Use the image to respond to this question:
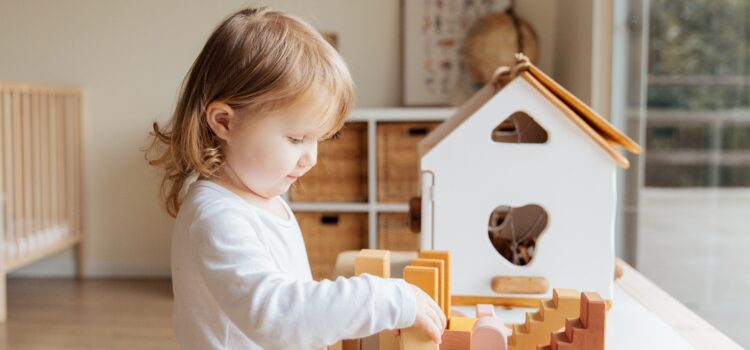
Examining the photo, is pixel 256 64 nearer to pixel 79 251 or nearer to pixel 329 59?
pixel 329 59

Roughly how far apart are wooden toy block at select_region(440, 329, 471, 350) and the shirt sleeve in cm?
5

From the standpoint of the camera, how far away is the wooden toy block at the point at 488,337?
675mm

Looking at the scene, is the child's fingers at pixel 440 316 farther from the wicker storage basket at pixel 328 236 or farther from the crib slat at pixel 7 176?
the crib slat at pixel 7 176

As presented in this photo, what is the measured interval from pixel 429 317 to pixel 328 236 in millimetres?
2010

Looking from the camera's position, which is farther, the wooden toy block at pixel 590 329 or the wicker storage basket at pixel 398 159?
the wicker storage basket at pixel 398 159

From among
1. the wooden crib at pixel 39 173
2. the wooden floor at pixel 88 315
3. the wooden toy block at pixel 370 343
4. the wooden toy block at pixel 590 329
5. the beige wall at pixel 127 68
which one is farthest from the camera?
the beige wall at pixel 127 68

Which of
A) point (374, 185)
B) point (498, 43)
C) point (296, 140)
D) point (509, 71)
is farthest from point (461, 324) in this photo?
point (498, 43)

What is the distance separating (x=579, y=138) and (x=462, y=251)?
0.22 metres

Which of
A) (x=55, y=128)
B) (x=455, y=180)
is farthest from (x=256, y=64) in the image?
(x=55, y=128)

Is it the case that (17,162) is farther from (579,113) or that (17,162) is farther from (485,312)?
(485,312)

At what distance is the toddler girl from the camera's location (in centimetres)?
67

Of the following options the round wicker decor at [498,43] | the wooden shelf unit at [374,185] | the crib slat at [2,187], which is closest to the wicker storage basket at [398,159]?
the wooden shelf unit at [374,185]

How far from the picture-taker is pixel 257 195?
84 cm

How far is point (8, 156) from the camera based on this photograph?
2.58 metres
